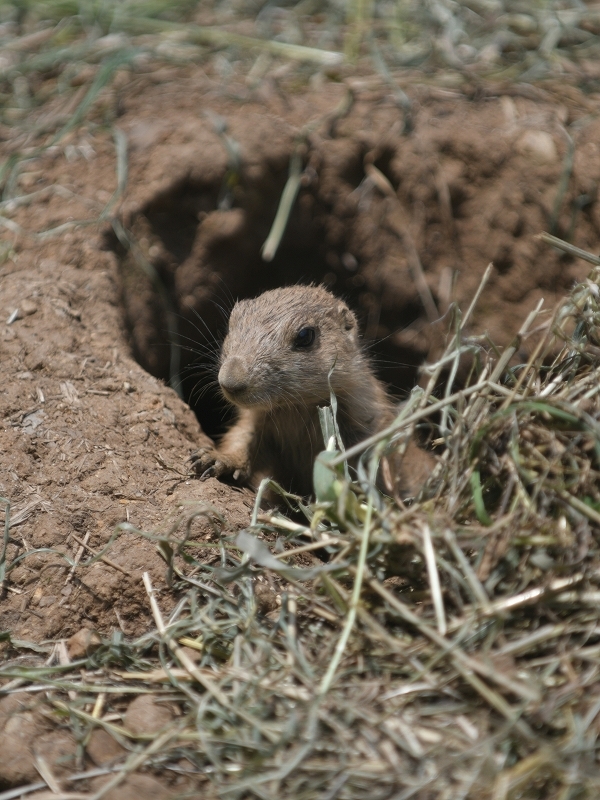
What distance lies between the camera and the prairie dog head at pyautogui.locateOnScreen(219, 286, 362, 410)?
4.31 meters

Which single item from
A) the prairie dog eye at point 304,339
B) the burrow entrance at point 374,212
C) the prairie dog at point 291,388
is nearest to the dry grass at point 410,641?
the prairie dog at point 291,388

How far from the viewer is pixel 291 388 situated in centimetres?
452

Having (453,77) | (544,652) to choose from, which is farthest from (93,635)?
(453,77)

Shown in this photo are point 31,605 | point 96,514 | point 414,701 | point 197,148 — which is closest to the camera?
point 414,701

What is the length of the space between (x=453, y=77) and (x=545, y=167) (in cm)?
110

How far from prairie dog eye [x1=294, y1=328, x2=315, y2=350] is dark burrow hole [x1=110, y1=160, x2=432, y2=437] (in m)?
0.63

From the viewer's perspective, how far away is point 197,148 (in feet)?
18.4

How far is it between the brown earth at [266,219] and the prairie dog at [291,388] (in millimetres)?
339

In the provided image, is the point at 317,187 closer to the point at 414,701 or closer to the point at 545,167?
the point at 545,167

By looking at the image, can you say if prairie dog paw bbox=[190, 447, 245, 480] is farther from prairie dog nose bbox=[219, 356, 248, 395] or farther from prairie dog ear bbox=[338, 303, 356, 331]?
prairie dog ear bbox=[338, 303, 356, 331]

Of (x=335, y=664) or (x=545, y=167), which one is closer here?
(x=335, y=664)

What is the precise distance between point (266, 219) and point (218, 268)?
509mm

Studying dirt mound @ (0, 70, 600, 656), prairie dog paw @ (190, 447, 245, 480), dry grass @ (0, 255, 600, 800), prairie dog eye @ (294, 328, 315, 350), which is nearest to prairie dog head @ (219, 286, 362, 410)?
prairie dog eye @ (294, 328, 315, 350)

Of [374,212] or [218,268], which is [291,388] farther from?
[374,212]
